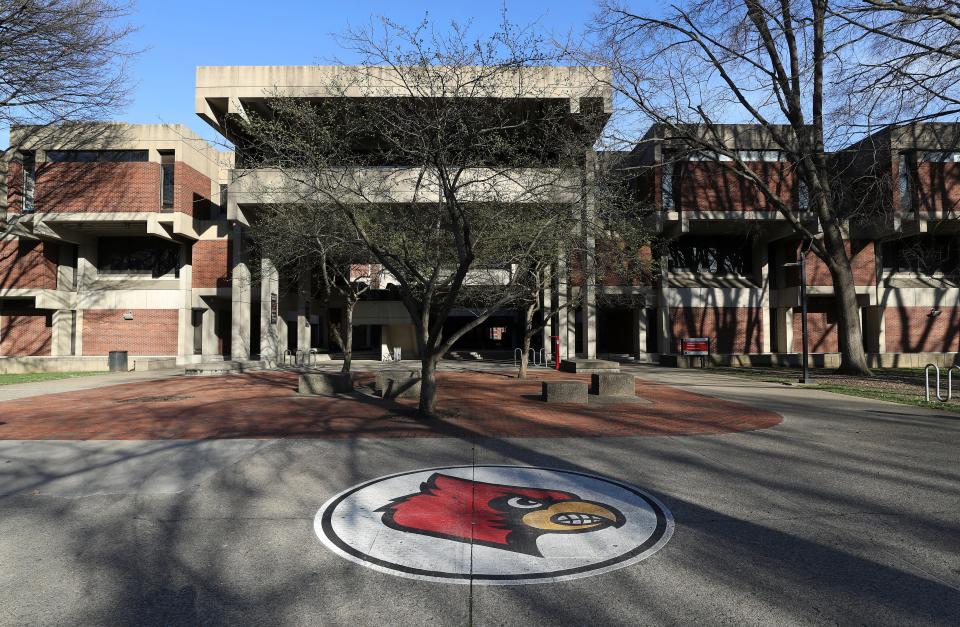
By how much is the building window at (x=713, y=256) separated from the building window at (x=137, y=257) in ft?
100

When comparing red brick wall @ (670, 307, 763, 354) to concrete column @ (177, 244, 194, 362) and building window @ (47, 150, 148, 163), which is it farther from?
building window @ (47, 150, 148, 163)

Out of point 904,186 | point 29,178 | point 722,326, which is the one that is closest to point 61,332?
point 29,178

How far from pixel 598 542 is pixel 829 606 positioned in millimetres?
1637

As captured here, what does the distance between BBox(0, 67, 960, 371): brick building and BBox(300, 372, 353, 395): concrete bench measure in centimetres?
1360

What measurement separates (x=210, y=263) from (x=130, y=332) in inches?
238

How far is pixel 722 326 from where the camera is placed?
3112 centimetres

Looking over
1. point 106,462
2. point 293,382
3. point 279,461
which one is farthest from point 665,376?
point 106,462

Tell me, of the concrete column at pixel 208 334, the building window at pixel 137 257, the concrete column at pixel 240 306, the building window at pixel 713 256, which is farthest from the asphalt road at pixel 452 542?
the building window at pixel 137 257

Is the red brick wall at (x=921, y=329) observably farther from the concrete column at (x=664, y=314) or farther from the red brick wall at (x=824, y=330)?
the concrete column at (x=664, y=314)

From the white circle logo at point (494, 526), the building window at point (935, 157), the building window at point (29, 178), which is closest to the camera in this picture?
the white circle logo at point (494, 526)

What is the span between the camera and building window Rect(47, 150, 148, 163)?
2898cm

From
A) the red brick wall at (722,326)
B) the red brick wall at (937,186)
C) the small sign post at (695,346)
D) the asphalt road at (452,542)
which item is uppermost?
the red brick wall at (937,186)

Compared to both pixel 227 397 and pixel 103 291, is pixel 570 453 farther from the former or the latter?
pixel 103 291

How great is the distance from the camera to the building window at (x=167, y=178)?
29266 millimetres
